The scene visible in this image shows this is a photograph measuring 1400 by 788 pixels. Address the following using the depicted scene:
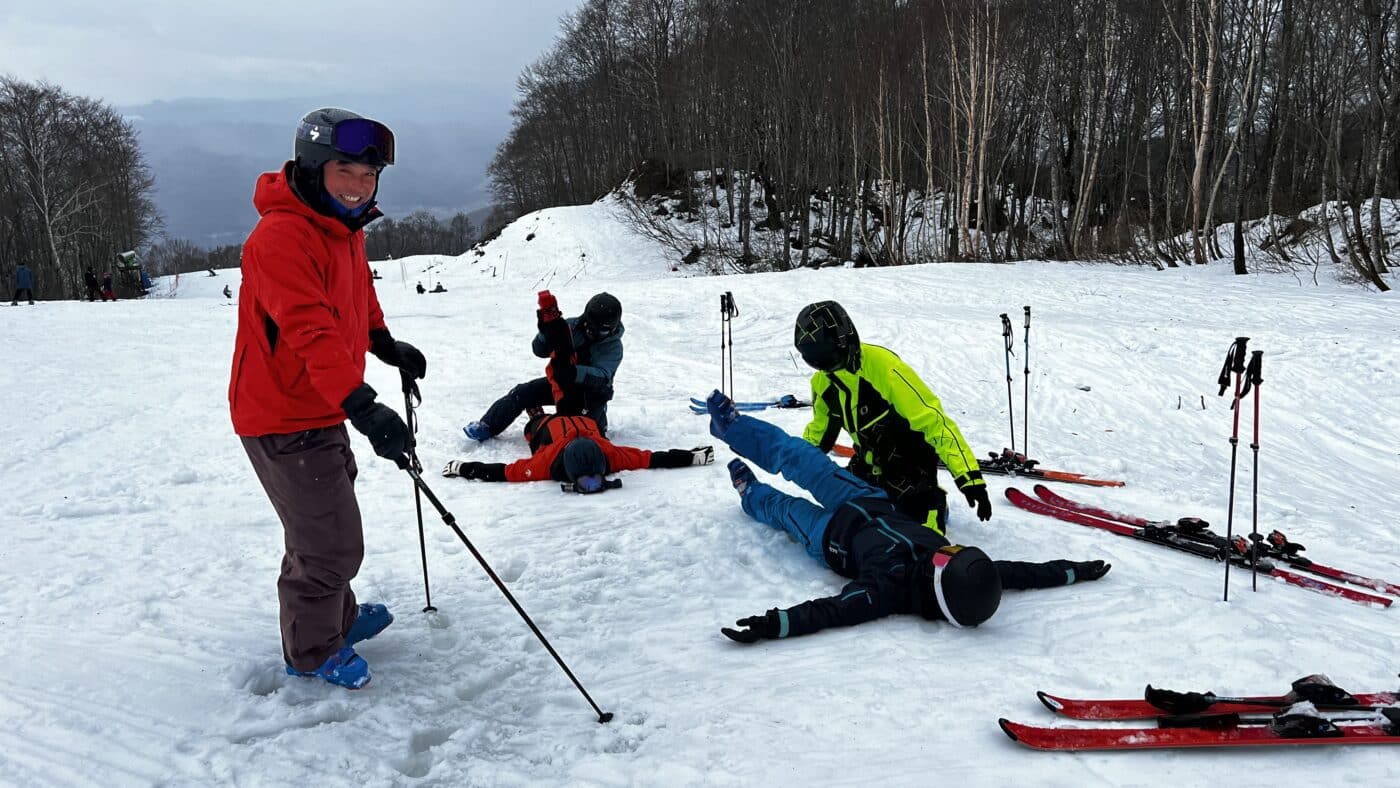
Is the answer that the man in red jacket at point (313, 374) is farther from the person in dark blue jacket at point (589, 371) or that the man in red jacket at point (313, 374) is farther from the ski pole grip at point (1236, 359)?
the ski pole grip at point (1236, 359)

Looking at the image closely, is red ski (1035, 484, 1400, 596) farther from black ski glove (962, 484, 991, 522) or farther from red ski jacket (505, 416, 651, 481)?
red ski jacket (505, 416, 651, 481)

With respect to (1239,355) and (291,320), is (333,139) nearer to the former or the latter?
(291,320)

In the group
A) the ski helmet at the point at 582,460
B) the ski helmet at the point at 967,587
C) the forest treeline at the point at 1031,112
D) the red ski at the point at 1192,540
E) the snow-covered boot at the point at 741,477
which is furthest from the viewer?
the forest treeline at the point at 1031,112

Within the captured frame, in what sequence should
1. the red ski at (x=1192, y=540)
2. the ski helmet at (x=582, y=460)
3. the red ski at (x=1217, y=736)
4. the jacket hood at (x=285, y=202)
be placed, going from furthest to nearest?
the ski helmet at (x=582, y=460) < the red ski at (x=1192, y=540) < the jacket hood at (x=285, y=202) < the red ski at (x=1217, y=736)

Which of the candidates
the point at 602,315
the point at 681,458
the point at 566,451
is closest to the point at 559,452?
the point at 566,451

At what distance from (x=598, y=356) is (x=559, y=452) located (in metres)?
1.26

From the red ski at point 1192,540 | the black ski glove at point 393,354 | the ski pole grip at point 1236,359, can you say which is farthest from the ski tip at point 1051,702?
the black ski glove at point 393,354

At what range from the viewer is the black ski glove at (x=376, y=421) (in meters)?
2.42

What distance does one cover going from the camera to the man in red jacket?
2.44m

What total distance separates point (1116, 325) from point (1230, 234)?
1774 cm

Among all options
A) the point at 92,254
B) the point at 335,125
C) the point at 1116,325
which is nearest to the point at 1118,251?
the point at 1116,325

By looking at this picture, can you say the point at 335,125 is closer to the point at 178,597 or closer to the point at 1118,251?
the point at 178,597

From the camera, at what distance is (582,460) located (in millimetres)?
5434

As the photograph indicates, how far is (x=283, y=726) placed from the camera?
2510 millimetres
